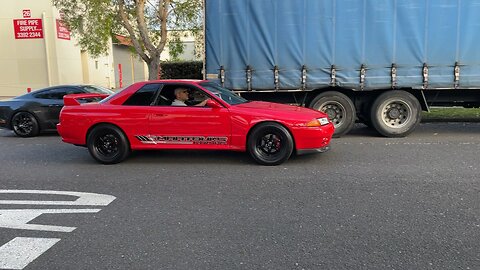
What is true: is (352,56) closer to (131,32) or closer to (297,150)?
(297,150)

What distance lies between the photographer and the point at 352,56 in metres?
8.59

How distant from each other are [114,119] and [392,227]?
4.70 meters

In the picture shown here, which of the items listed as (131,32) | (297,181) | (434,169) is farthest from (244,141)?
(131,32)

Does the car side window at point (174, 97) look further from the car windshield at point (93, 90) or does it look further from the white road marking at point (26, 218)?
the car windshield at point (93, 90)

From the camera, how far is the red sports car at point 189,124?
6457 mm

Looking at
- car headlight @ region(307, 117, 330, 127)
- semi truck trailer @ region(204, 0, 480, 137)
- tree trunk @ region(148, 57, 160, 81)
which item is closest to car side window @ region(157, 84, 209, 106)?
car headlight @ region(307, 117, 330, 127)

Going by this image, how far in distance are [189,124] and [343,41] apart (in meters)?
4.01

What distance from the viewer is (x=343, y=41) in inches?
336

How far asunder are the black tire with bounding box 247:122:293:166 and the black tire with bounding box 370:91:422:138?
3.35 meters

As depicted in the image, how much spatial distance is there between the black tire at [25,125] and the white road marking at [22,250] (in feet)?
23.4

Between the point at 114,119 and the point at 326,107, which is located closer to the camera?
the point at 114,119

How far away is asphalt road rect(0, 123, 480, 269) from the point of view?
3.41 meters

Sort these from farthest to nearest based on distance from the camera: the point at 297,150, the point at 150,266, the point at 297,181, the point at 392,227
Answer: the point at 297,150 < the point at 297,181 < the point at 392,227 < the point at 150,266

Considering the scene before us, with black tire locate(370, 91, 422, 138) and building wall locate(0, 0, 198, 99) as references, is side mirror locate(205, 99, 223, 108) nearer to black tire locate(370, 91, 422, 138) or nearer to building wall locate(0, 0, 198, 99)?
black tire locate(370, 91, 422, 138)
